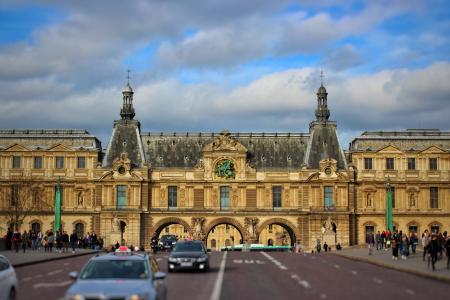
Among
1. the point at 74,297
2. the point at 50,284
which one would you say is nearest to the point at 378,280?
the point at 50,284

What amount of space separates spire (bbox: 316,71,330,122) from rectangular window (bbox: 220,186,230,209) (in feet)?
51.4

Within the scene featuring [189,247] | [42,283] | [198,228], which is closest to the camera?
[42,283]

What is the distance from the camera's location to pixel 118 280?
18906mm

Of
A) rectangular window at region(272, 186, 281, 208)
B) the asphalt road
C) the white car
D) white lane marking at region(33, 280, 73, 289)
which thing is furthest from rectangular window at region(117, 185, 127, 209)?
the white car

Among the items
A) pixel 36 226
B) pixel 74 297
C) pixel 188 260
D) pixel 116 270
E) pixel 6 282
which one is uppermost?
pixel 116 270

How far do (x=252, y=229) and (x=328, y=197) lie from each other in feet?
31.8

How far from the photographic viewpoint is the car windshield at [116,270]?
1948 cm

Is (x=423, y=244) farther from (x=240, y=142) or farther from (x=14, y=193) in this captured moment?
(x=14, y=193)

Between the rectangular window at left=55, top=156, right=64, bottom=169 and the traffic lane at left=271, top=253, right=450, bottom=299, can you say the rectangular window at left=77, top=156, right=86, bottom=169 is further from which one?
the traffic lane at left=271, top=253, right=450, bottom=299

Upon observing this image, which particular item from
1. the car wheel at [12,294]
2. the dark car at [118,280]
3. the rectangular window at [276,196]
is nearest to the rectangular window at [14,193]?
the rectangular window at [276,196]

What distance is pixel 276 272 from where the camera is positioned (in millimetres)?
38938

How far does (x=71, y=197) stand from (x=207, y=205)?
16.4m

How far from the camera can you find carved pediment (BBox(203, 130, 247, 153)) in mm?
93438

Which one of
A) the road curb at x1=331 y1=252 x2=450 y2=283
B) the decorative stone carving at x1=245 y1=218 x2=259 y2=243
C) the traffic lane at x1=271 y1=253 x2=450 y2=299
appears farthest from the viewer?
the decorative stone carving at x1=245 y1=218 x2=259 y2=243
